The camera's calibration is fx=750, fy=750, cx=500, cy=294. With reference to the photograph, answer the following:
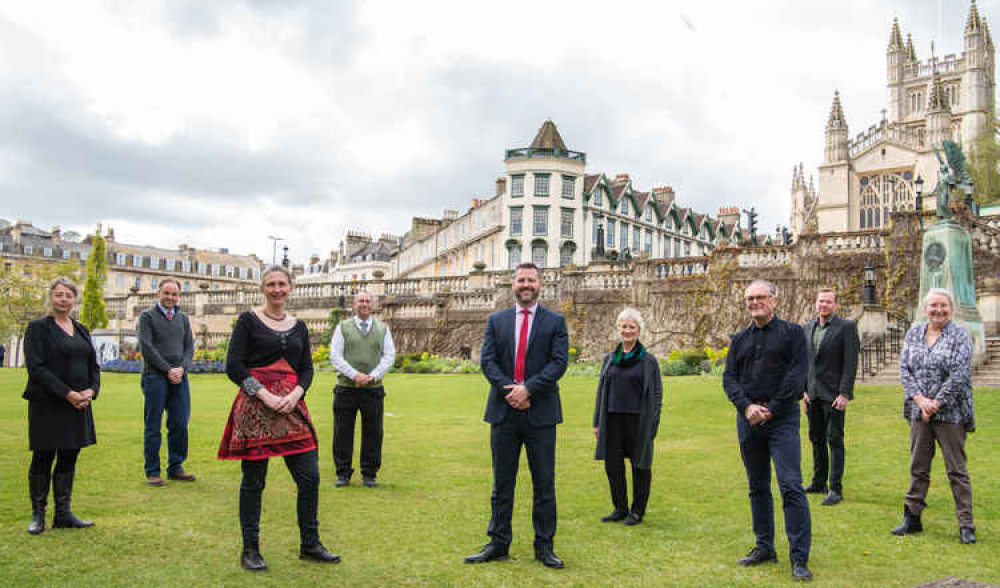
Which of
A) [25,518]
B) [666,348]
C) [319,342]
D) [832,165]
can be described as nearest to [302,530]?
[25,518]

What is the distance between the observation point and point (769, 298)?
20.8 ft

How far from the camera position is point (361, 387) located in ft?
30.5

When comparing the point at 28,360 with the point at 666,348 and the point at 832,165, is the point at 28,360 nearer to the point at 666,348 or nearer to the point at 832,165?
the point at 666,348

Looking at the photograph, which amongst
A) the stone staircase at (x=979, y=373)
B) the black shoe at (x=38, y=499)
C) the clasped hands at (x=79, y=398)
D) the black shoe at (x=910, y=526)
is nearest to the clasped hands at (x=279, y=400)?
the clasped hands at (x=79, y=398)

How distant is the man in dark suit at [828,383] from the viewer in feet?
27.5

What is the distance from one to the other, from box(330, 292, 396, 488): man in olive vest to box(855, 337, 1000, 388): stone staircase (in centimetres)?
1371

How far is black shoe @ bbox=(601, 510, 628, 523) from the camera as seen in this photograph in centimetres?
747

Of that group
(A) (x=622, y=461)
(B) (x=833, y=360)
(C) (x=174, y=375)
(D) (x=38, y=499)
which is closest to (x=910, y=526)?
(B) (x=833, y=360)

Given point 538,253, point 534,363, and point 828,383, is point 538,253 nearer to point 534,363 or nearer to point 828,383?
point 828,383

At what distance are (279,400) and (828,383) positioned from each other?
6.14 m

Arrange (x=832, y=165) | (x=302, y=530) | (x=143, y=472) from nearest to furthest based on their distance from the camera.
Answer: (x=302, y=530), (x=143, y=472), (x=832, y=165)

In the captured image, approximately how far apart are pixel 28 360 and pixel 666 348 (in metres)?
23.1

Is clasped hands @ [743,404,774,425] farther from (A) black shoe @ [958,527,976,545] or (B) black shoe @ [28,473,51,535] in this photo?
(B) black shoe @ [28,473,51,535]

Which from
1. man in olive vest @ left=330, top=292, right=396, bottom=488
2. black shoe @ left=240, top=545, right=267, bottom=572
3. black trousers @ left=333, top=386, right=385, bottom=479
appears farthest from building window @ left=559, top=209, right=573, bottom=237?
black shoe @ left=240, top=545, right=267, bottom=572
